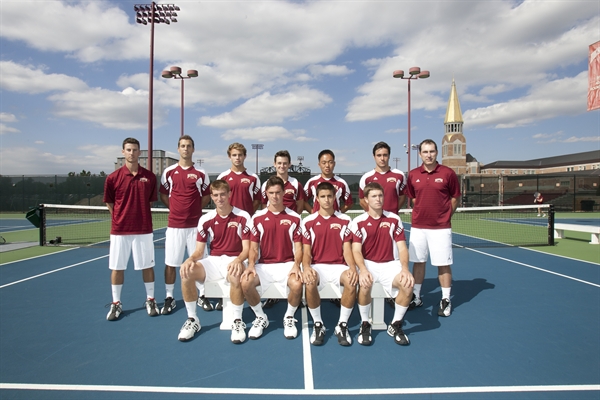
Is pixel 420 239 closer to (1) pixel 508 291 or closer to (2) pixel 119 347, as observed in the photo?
(1) pixel 508 291

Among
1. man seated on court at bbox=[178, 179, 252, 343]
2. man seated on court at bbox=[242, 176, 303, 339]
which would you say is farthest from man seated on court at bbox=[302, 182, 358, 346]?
man seated on court at bbox=[178, 179, 252, 343]

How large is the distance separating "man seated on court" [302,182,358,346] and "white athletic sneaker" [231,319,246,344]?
0.66 meters

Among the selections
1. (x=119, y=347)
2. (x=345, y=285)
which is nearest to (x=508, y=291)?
(x=345, y=285)

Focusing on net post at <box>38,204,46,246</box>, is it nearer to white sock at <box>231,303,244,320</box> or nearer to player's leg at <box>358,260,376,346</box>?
white sock at <box>231,303,244,320</box>

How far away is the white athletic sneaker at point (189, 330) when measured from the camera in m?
3.51

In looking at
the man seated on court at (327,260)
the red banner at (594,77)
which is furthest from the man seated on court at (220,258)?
the red banner at (594,77)

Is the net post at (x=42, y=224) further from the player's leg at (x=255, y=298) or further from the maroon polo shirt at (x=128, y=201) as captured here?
the player's leg at (x=255, y=298)

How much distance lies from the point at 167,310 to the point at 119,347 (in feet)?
3.04

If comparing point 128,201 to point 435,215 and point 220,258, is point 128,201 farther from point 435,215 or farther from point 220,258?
point 435,215

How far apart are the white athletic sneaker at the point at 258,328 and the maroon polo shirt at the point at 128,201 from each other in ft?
5.63

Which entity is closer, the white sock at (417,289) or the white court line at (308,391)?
the white court line at (308,391)

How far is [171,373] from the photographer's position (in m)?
2.89

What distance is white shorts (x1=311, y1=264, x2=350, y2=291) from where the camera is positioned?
11.8 feet

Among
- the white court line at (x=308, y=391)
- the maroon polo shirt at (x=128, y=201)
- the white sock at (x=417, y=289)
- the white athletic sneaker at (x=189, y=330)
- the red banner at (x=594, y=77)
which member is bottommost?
the white court line at (x=308, y=391)
